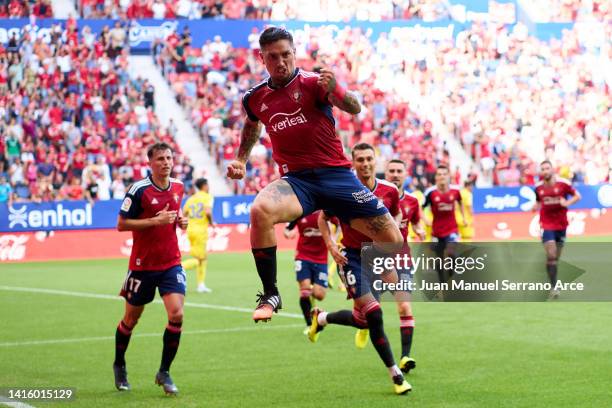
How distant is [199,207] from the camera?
20.4m

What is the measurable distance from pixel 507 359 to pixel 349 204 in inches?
166

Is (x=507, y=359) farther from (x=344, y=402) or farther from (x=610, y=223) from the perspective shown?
(x=610, y=223)

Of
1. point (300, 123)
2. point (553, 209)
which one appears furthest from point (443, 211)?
point (300, 123)

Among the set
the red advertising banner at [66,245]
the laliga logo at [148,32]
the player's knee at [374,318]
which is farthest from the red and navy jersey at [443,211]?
the laliga logo at [148,32]

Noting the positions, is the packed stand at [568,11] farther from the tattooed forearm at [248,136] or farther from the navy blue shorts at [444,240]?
the tattooed forearm at [248,136]

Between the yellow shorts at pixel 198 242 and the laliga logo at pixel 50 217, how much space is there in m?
7.64

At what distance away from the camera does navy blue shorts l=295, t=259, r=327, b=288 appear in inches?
553

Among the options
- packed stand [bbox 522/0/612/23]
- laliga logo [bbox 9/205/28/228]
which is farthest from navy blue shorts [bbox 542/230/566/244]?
packed stand [bbox 522/0/612/23]

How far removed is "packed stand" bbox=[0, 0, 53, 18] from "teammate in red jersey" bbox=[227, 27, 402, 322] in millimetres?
26702

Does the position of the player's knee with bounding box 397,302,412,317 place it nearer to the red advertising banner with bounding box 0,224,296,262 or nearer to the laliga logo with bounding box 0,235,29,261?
the red advertising banner with bounding box 0,224,296,262

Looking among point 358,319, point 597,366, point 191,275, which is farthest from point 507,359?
point 191,275

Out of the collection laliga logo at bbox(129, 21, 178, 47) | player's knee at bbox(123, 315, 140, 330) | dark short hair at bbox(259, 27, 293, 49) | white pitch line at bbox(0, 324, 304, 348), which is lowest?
white pitch line at bbox(0, 324, 304, 348)

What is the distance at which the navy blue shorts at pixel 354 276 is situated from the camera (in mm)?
9766

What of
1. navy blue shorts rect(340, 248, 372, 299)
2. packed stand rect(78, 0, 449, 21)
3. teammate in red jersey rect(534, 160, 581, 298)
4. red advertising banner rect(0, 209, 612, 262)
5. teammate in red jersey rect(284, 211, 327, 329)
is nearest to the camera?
navy blue shorts rect(340, 248, 372, 299)
